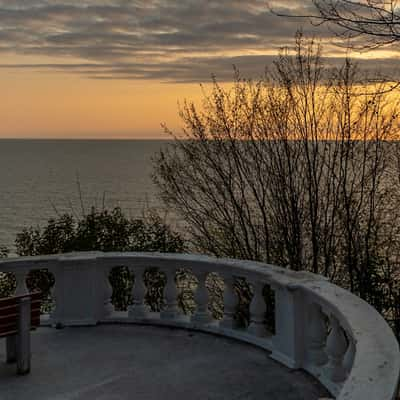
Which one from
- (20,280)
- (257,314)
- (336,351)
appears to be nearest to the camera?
(336,351)

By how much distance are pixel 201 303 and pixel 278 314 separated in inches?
50.0

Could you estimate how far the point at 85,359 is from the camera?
543 cm

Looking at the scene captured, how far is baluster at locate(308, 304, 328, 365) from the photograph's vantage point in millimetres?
4784

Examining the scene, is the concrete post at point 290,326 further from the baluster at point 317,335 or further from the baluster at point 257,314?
the baluster at point 257,314

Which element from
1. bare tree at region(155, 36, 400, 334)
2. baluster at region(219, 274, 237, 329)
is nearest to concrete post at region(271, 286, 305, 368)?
baluster at region(219, 274, 237, 329)

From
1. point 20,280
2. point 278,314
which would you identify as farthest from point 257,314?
point 20,280

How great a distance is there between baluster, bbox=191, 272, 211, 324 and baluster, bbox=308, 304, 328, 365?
1610mm

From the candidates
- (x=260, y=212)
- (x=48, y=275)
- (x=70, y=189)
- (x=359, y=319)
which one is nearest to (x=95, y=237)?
(x=48, y=275)

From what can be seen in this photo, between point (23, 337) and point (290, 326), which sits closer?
point (290, 326)

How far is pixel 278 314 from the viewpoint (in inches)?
203

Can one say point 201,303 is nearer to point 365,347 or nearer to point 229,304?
point 229,304

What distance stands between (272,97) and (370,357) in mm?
9234

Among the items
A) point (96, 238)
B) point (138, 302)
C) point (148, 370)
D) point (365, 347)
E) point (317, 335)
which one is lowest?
point (96, 238)

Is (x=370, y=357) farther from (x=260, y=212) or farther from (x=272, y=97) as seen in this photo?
(x=260, y=212)
